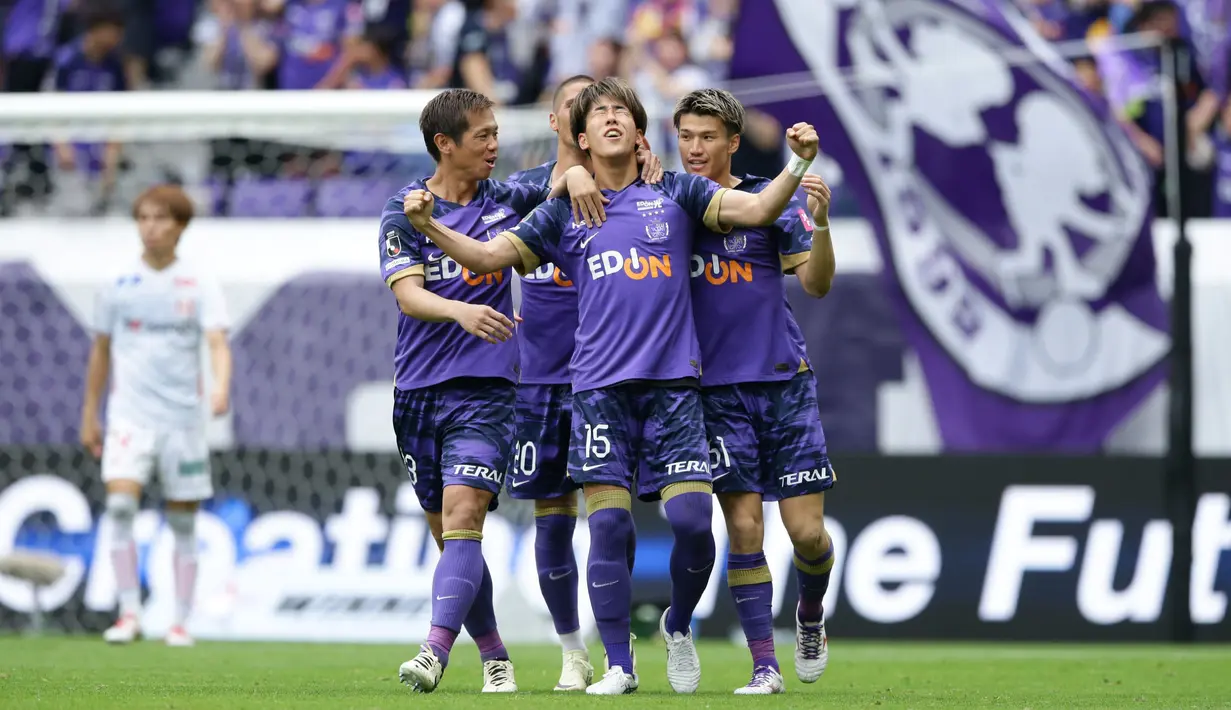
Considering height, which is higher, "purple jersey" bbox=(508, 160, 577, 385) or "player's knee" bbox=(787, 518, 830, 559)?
"purple jersey" bbox=(508, 160, 577, 385)

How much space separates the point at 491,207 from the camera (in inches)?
258

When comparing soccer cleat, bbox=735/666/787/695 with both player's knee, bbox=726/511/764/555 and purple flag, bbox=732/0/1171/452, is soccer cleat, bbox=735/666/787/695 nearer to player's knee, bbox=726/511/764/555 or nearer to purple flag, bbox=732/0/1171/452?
player's knee, bbox=726/511/764/555

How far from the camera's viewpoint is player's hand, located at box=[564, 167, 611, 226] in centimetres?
630

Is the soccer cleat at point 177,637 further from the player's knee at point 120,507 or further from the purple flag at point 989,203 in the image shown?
Result: the purple flag at point 989,203

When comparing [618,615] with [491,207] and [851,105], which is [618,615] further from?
[851,105]

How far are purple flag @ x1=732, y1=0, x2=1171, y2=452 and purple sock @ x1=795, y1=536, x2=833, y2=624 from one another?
199 inches

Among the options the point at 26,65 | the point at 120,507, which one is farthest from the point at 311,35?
the point at 120,507

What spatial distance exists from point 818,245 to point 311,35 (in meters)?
9.20

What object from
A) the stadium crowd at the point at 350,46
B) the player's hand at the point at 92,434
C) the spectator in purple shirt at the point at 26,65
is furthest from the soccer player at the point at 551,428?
the spectator in purple shirt at the point at 26,65

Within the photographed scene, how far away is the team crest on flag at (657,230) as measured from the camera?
632 centimetres

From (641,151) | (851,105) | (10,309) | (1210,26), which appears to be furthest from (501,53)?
(641,151)

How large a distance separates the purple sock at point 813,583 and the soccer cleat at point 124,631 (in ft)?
13.5

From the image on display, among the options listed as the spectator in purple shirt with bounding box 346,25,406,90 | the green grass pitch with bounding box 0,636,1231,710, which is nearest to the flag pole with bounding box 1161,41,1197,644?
the green grass pitch with bounding box 0,636,1231,710

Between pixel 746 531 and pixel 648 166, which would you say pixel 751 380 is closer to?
pixel 746 531
